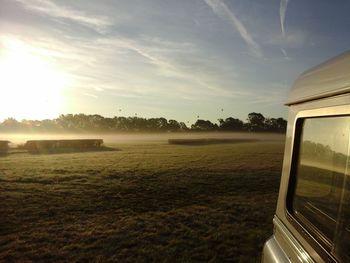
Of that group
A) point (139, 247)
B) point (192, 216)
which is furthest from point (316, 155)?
point (192, 216)

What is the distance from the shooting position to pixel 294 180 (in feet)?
10.2

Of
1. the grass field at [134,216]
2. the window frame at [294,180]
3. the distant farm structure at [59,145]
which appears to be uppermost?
the window frame at [294,180]

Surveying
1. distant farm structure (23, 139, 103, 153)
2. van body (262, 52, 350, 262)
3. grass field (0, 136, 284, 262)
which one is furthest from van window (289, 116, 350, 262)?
distant farm structure (23, 139, 103, 153)

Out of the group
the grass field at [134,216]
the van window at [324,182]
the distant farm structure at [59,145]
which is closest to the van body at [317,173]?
the van window at [324,182]

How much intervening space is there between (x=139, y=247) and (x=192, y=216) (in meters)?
2.68

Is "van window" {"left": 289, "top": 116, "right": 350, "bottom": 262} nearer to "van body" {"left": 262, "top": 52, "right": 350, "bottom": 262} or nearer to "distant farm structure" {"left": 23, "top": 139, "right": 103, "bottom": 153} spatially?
"van body" {"left": 262, "top": 52, "right": 350, "bottom": 262}

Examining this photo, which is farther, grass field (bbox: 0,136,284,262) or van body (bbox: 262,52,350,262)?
grass field (bbox: 0,136,284,262)

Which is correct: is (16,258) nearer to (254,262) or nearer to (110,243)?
(110,243)

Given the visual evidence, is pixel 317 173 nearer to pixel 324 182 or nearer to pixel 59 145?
pixel 324 182

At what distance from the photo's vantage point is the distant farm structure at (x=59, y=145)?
35.1 metres

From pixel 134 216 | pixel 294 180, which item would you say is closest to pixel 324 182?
pixel 294 180

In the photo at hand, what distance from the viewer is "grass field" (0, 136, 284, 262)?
7.38 metres

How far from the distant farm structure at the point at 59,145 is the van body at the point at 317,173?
3287 centimetres

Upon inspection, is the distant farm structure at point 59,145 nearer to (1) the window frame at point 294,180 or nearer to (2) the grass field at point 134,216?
(2) the grass field at point 134,216
